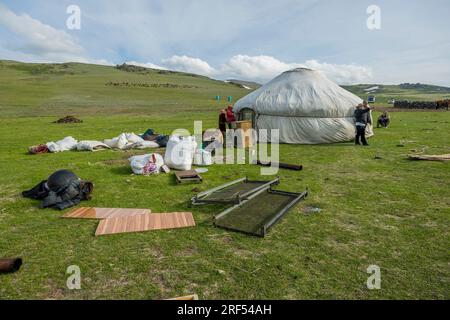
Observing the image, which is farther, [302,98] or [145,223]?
[302,98]

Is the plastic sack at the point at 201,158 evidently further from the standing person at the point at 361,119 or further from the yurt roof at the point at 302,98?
the standing person at the point at 361,119

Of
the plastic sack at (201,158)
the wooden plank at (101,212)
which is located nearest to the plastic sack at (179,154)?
the plastic sack at (201,158)

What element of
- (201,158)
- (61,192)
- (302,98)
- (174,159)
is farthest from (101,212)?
(302,98)

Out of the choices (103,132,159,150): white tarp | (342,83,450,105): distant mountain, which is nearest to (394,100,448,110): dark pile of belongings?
(342,83,450,105): distant mountain

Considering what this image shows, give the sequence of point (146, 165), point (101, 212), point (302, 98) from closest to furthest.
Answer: point (101, 212)
point (146, 165)
point (302, 98)

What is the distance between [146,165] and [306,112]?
26.9 feet

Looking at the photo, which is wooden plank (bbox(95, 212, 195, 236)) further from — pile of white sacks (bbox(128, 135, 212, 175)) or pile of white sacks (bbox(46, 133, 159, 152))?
pile of white sacks (bbox(46, 133, 159, 152))

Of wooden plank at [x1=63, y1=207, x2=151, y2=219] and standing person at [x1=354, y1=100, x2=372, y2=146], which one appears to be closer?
wooden plank at [x1=63, y1=207, x2=151, y2=219]

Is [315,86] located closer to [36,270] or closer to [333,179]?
[333,179]

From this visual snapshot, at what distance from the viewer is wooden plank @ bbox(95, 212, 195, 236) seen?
4.84m

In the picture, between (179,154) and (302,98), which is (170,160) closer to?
(179,154)

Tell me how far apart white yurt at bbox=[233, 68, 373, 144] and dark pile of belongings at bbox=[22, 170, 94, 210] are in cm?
952

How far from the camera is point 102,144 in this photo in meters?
12.3
